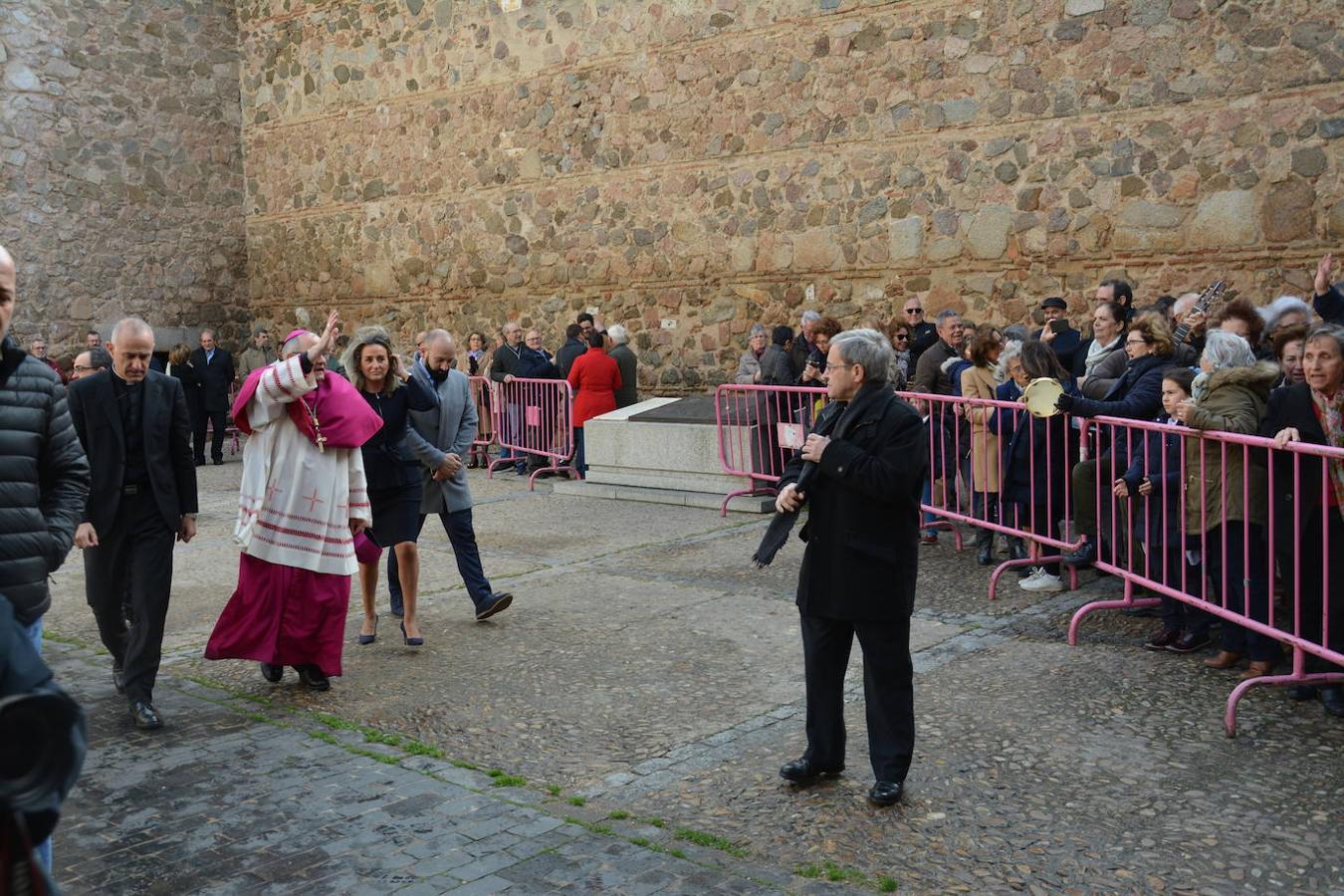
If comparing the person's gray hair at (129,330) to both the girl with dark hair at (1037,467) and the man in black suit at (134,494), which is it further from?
the girl with dark hair at (1037,467)

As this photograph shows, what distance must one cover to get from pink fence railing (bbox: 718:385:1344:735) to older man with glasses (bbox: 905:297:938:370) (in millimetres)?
2163

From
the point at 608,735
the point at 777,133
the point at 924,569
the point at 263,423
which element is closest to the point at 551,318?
the point at 777,133

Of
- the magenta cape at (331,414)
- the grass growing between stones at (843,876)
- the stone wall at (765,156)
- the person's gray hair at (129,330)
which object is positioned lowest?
the grass growing between stones at (843,876)

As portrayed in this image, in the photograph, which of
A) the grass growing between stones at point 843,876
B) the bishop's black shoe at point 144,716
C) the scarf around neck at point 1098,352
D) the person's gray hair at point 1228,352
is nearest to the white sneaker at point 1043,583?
the scarf around neck at point 1098,352

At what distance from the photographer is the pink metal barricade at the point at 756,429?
1062 cm

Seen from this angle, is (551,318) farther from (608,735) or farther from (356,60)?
(608,735)

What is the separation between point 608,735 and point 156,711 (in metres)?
2.03

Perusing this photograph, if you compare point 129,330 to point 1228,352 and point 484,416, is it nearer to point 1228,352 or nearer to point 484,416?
point 1228,352

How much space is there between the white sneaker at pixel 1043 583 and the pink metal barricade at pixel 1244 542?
0.88 meters

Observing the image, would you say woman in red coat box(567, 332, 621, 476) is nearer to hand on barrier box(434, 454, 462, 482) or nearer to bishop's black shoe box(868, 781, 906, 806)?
hand on barrier box(434, 454, 462, 482)

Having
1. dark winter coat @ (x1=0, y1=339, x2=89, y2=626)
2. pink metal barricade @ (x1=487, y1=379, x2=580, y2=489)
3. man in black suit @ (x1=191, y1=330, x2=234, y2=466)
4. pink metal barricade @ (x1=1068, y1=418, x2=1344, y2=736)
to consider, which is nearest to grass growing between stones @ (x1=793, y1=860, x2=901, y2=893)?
pink metal barricade @ (x1=1068, y1=418, x2=1344, y2=736)

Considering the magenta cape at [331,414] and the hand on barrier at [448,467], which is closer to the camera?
the magenta cape at [331,414]

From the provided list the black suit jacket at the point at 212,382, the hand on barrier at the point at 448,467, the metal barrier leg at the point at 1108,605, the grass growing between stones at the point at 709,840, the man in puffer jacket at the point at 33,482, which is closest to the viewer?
the man in puffer jacket at the point at 33,482

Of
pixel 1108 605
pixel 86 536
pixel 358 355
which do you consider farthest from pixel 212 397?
pixel 1108 605
